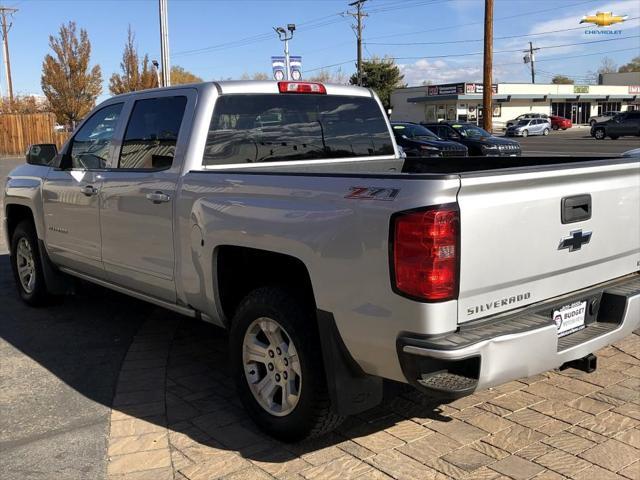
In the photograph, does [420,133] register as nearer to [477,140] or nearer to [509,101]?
[477,140]

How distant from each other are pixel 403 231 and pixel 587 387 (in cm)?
230

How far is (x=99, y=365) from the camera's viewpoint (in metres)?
4.93

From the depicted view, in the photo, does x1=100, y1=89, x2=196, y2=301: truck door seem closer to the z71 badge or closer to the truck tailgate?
the z71 badge

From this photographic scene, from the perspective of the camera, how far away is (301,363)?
10.9ft

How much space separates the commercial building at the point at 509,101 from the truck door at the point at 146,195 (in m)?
62.8

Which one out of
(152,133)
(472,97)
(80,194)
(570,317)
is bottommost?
(570,317)

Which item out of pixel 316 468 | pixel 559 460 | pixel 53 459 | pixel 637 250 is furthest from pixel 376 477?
pixel 637 250

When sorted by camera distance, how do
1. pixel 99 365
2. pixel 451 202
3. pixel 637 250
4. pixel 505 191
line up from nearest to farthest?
pixel 451 202
pixel 505 191
pixel 637 250
pixel 99 365

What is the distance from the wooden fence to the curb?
32.8 meters

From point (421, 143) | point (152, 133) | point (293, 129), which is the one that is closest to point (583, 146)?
point (421, 143)

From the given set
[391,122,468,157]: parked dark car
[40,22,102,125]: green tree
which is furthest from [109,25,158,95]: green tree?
[391,122,468,157]: parked dark car

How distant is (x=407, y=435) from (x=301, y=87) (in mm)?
2507

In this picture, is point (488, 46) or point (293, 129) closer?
point (293, 129)

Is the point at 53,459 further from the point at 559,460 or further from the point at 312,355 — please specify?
the point at 559,460
